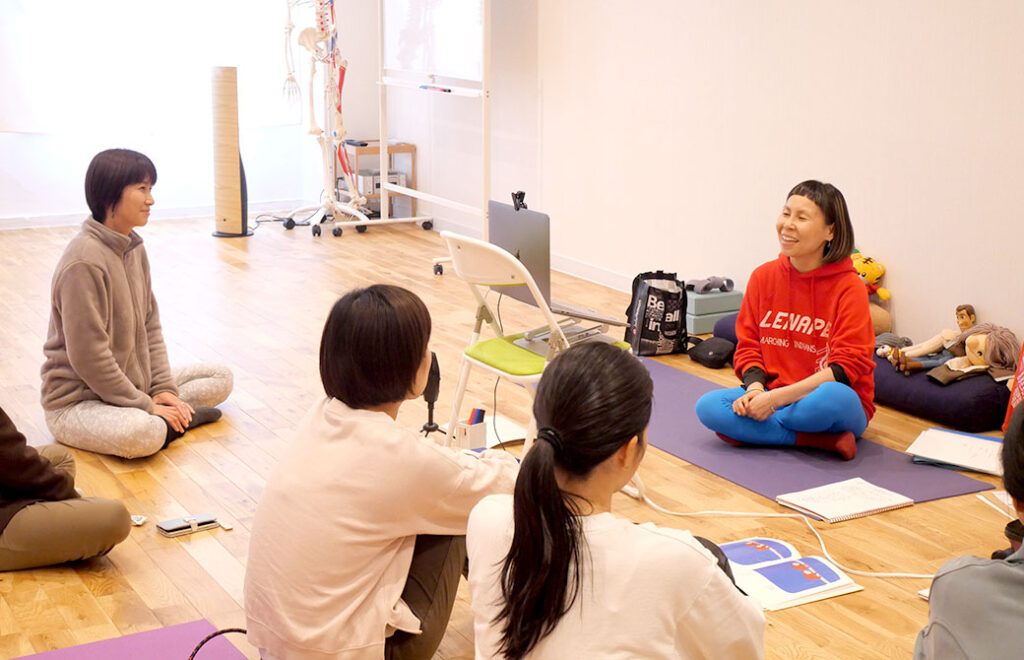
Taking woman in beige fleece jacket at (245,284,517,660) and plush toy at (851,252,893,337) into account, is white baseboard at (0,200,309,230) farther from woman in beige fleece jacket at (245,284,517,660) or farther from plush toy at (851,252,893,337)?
woman in beige fleece jacket at (245,284,517,660)

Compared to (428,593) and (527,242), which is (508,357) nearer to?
(527,242)

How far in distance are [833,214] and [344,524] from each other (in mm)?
2155

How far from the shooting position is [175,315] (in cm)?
503

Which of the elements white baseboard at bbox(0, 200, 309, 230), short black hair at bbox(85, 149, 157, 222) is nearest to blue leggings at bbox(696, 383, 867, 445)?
short black hair at bbox(85, 149, 157, 222)

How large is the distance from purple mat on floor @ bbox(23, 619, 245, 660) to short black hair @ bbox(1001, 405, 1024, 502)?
Answer: 162cm

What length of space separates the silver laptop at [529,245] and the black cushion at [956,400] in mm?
1466

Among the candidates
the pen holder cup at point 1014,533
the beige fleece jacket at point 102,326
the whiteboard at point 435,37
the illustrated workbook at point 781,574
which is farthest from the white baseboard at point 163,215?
the pen holder cup at point 1014,533

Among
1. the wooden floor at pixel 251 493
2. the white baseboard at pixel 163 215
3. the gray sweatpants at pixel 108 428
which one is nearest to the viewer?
the wooden floor at pixel 251 493

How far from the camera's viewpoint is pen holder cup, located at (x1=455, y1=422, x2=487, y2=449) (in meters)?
3.34

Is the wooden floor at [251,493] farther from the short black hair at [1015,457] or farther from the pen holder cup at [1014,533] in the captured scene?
the short black hair at [1015,457]

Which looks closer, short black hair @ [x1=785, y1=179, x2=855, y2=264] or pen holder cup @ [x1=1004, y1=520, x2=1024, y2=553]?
pen holder cup @ [x1=1004, y1=520, x2=1024, y2=553]

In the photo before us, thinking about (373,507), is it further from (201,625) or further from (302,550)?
(201,625)

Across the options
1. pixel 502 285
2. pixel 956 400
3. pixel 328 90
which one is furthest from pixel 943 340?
pixel 328 90

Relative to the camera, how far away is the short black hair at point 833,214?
11.1ft
